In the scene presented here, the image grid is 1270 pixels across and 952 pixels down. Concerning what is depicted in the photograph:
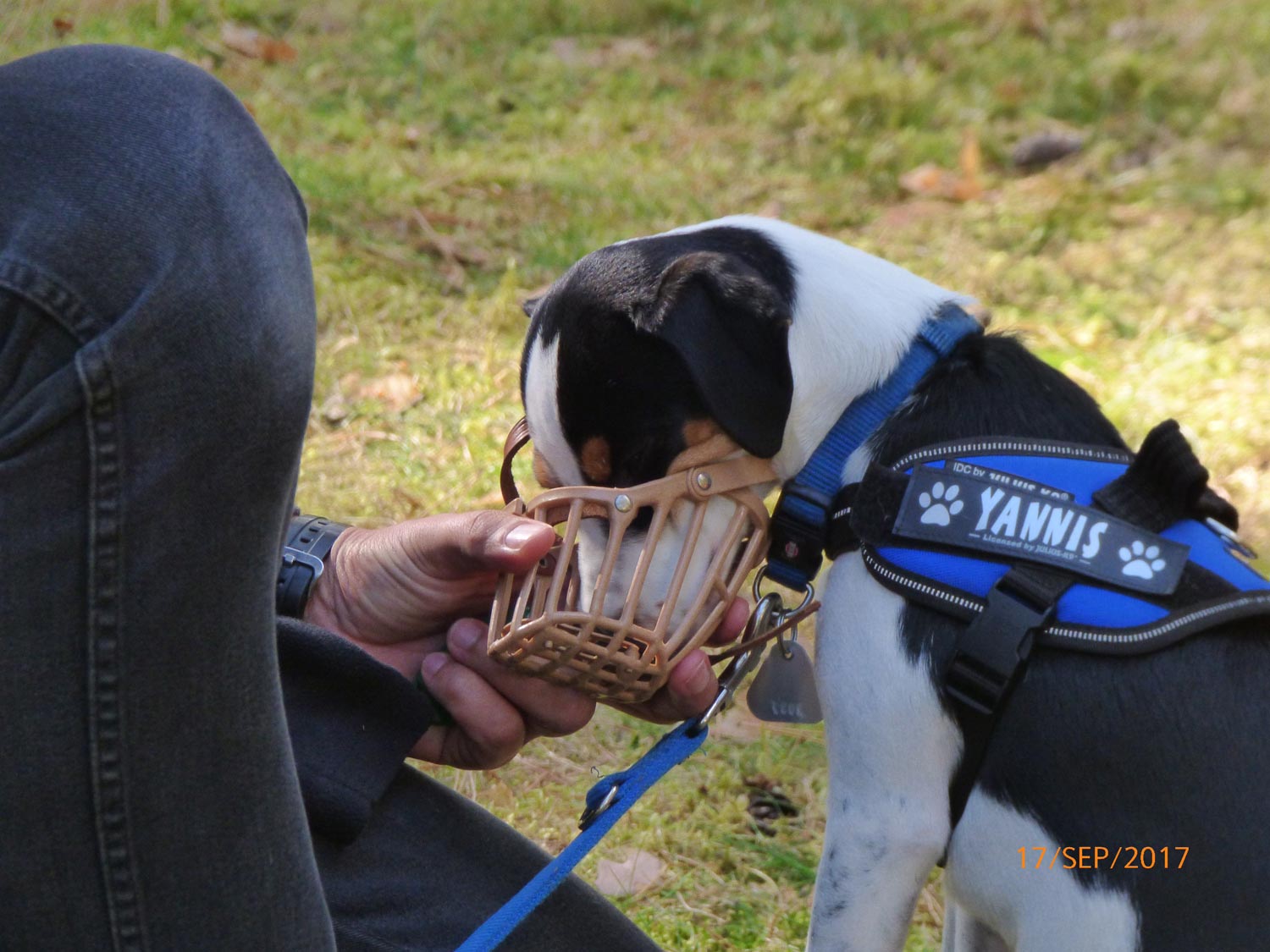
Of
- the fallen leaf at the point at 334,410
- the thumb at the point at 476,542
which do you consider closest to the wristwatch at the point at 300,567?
the thumb at the point at 476,542

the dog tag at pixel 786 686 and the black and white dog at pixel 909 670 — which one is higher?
the black and white dog at pixel 909 670

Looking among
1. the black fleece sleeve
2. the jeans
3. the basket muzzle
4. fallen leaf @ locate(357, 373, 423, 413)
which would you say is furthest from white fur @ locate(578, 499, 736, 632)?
fallen leaf @ locate(357, 373, 423, 413)

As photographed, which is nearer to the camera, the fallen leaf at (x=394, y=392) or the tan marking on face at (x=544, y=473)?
the tan marking on face at (x=544, y=473)

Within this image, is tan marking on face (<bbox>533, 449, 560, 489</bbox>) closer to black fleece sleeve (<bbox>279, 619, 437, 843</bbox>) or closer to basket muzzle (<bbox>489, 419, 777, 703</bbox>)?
basket muzzle (<bbox>489, 419, 777, 703</bbox>)

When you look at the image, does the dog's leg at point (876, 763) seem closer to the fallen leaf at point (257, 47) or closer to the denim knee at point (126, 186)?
the denim knee at point (126, 186)

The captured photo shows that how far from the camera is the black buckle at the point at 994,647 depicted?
1.64 m

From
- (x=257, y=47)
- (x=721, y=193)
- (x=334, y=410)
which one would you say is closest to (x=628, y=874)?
(x=334, y=410)

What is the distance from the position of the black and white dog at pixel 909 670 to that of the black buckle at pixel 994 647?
41mm

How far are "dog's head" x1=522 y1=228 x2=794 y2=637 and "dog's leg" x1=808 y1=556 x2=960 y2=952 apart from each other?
23 centimetres

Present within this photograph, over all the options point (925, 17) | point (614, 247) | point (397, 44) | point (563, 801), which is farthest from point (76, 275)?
point (925, 17)

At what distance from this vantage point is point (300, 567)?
1860mm

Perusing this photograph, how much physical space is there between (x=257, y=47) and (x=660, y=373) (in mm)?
4051

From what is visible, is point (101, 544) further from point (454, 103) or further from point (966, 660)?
point (454, 103)

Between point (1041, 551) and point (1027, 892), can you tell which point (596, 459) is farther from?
point (1027, 892)
